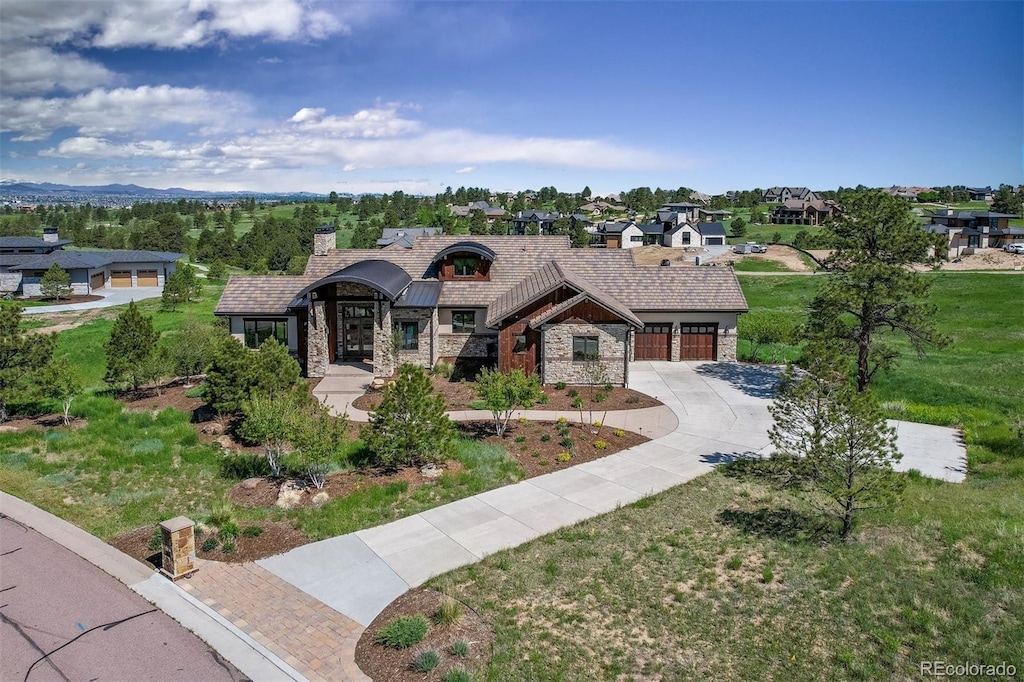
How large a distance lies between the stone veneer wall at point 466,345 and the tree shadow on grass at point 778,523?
698 inches

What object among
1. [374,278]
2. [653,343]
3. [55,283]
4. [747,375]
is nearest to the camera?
[374,278]

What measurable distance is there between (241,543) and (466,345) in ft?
60.6

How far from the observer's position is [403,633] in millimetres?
11281

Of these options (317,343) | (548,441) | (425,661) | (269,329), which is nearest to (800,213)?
(317,343)

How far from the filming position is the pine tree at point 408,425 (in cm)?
1819

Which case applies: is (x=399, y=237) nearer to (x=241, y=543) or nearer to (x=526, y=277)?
(x=526, y=277)

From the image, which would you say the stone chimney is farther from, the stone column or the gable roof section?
the gable roof section

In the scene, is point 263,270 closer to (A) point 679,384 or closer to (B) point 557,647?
(A) point 679,384

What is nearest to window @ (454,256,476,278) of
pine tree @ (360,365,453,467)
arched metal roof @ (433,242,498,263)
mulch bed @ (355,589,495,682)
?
arched metal roof @ (433,242,498,263)

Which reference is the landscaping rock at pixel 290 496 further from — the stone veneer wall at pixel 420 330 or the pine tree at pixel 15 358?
the stone veneer wall at pixel 420 330

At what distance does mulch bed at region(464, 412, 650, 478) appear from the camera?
2005 cm

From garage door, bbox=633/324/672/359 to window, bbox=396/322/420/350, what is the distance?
10.9m

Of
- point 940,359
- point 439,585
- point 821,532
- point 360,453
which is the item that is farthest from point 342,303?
point 940,359

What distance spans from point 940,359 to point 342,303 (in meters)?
30.7
